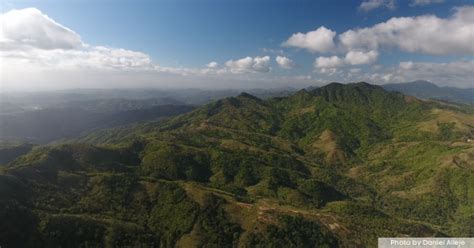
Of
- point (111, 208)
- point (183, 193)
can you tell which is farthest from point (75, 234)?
point (183, 193)

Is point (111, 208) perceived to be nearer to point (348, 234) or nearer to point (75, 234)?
point (75, 234)

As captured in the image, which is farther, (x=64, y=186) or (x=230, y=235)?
(x=64, y=186)

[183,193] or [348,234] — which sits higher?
[183,193]

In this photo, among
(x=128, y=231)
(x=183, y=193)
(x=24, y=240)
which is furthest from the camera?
(x=183, y=193)

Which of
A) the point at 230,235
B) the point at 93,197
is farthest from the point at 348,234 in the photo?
the point at 93,197

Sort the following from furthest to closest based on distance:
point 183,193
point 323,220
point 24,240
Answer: point 183,193
point 323,220
point 24,240

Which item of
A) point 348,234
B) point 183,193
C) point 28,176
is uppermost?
point 28,176

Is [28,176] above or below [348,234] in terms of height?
above

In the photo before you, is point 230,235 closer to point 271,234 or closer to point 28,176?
point 271,234

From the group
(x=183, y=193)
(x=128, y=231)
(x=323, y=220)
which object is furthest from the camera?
(x=183, y=193)
